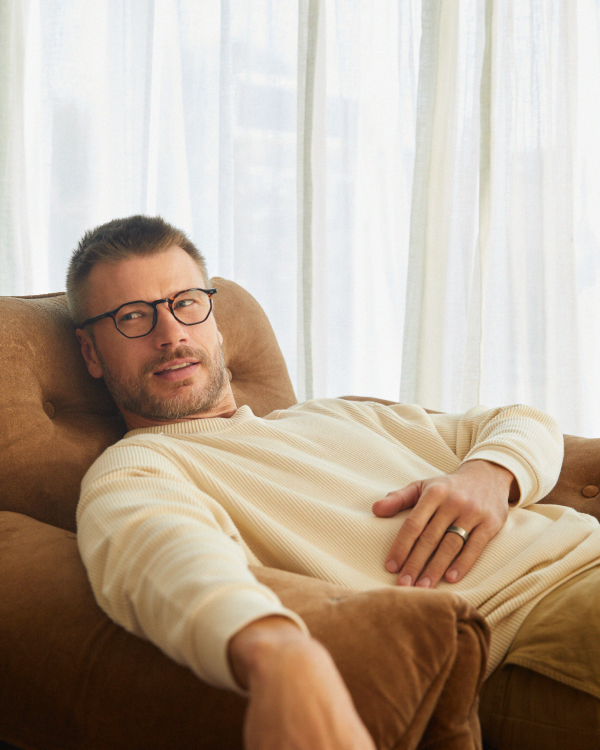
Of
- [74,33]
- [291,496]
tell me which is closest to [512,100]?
[74,33]

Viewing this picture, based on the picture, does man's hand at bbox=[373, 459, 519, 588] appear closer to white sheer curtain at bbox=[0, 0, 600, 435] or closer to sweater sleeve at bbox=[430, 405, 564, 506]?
sweater sleeve at bbox=[430, 405, 564, 506]

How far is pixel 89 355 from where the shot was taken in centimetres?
128

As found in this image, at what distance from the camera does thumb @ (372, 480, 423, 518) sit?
3.42 feet

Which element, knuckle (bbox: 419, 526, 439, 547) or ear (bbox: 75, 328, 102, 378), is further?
ear (bbox: 75, 328, 102, 378)

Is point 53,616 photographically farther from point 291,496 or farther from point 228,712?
point 291,496

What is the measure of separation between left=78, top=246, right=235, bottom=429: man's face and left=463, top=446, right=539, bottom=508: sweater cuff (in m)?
0.56

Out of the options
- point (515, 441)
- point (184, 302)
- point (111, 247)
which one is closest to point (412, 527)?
point (515, 441)

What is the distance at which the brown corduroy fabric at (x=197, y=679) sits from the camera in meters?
0.57

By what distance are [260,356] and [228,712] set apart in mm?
1108

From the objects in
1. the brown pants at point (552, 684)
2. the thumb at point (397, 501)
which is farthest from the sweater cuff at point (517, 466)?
the brown pants at point (552, 684)

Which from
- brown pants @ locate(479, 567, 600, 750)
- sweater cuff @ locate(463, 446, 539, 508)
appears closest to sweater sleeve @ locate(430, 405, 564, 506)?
sweater cuff @ locate(463, 446, 539, 508)

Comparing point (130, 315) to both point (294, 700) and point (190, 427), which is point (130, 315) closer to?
point (190, 427)

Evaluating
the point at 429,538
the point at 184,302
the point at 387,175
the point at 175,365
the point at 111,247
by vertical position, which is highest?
the point at 387,175

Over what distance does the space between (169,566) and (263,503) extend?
1.38 ft
